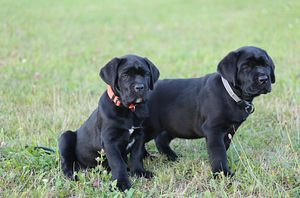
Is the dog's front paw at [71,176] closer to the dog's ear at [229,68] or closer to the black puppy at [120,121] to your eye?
the black puppy at [120,121]

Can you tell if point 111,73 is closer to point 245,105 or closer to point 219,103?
point 219,103

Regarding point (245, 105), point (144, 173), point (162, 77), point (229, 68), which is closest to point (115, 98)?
point (144, 173)

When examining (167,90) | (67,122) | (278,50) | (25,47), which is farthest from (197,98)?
(25,47)

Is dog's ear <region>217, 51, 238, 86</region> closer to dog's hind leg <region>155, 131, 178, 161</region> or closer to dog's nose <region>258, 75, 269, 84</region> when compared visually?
dog's nose <region>258, 75, 269, 84</region>

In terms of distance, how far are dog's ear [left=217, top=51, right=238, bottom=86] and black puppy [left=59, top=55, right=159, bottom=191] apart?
0.77 meters

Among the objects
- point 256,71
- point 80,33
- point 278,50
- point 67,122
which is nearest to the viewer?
point 256,71

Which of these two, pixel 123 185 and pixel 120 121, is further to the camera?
pixel 120 121

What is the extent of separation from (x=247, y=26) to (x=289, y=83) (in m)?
7.76

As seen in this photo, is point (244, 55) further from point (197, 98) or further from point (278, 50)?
point (278, 50)

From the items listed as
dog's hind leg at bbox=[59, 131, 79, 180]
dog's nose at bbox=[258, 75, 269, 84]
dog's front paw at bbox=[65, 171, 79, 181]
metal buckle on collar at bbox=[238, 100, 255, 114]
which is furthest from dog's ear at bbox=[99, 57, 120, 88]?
dog's nose at bbox=[258, 75, 269, 84]

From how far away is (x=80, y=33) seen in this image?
41.4 feet

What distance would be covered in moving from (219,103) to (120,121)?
1138 mm

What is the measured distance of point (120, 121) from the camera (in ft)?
13.4

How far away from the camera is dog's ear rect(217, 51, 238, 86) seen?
13.2 feet
